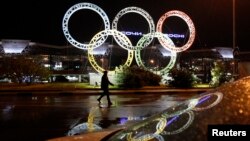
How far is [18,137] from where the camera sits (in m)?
11.1

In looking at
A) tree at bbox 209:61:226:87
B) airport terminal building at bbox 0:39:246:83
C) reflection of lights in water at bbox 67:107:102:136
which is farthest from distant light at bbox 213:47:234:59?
reflection of lights in water at bbox 67:107:102:136

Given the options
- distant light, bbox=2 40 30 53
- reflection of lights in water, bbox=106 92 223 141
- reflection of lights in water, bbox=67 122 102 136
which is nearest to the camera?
reflection of lights in water, bbox=106 92 223 141

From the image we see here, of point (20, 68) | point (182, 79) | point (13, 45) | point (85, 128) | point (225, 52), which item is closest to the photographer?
point (85, 128)

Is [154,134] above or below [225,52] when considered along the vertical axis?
below

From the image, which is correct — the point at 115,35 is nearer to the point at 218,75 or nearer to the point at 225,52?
the point at 218,75

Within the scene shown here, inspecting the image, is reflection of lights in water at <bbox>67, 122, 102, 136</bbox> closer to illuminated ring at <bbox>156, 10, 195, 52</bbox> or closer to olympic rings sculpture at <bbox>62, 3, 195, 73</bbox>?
olympic rings sculpture at <bbox>62, 3, 195, 73</bbox>

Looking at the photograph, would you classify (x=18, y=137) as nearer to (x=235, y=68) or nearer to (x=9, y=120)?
(x=9, y=120)

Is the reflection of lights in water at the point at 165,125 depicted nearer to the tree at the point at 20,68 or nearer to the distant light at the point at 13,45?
the tree at the point at 20,68

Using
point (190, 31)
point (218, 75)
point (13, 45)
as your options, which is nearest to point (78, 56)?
point (13, 45)

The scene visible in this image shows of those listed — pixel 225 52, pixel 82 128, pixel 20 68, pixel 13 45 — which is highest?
pixel 13 45

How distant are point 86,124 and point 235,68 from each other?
12379mm

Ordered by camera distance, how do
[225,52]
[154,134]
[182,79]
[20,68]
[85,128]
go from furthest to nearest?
[225,52] < [20,68] < [182,79] < [85,128] < [154,134]

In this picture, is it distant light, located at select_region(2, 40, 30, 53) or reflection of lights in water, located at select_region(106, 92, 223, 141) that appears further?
distant light, located at select_region(2, 40, 30, 53)

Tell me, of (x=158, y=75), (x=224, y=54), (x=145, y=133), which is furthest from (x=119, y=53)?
(x=145, y=133)
